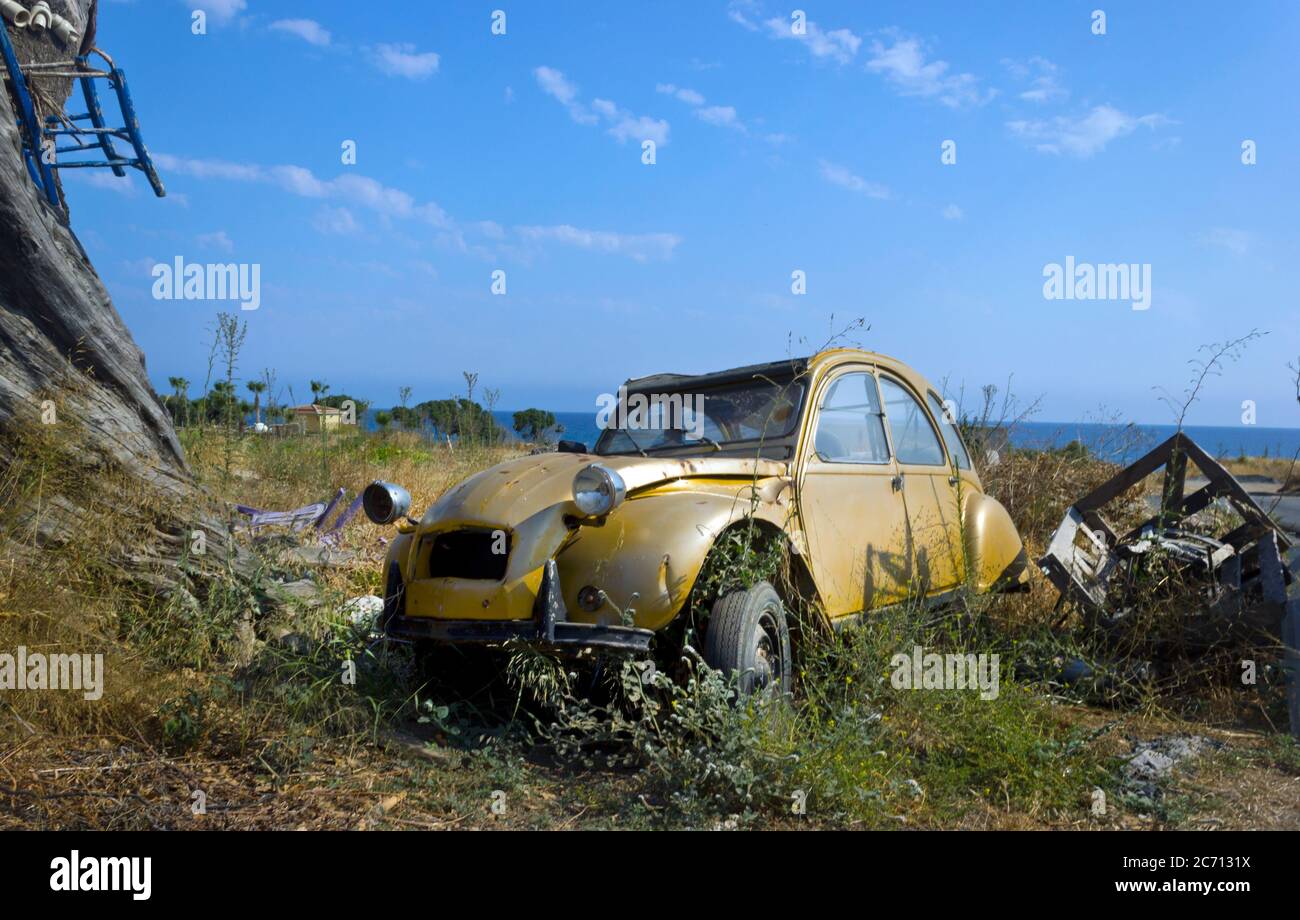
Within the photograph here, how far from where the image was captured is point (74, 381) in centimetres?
578

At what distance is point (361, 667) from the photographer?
475 cm

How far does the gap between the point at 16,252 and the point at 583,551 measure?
4.21m

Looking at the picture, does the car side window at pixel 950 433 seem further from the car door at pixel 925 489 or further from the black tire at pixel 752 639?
the black tire at pixel 752 639

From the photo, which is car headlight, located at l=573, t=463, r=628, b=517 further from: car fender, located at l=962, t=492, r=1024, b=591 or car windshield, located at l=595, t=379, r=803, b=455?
car fender, located at l=962, t=492, r=1024, b=591

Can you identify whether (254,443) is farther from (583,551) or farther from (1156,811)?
(1156,811)

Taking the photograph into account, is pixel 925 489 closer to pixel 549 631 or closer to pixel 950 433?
pixel 950 433

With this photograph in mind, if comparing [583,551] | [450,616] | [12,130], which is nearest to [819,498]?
[583,551]

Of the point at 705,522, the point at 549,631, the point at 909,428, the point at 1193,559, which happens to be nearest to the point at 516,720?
the point at 549,631

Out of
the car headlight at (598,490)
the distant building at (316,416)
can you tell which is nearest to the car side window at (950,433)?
the car headlight at (598,490)

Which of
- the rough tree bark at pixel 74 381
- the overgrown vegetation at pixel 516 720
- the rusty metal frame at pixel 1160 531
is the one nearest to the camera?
the overgrown vegetation at pixel 516 720

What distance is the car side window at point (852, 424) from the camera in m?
5.19

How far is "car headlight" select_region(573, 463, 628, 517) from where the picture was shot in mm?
4090

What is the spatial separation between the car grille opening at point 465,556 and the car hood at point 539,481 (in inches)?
4.0

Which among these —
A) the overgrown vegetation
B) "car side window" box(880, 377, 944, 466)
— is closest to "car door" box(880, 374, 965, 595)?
"car side window" box(880, 377, 944, 466)
